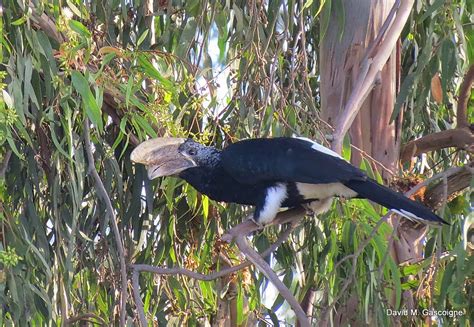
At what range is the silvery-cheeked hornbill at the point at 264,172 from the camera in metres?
2.18

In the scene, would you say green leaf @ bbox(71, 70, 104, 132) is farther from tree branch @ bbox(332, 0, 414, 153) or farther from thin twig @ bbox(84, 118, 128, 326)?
tree branch @ bbox(332, 0, 414, 153)

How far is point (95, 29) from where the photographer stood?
8.07ft

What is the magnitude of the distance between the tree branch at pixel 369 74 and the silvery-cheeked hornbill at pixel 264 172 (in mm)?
79

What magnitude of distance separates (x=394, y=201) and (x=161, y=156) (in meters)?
0.56

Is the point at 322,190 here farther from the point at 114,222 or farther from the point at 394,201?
the point at 114,222

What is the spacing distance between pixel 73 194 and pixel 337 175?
0.65 m

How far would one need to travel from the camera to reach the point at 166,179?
264 cm

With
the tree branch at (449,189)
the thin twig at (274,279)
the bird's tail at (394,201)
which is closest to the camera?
the thin twig at (274,279)

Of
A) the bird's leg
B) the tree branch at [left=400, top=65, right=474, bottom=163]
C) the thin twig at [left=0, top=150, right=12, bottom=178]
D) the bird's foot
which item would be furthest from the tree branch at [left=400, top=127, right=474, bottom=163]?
the thin twig at [left=0, top=150, right=12, bottom=178]

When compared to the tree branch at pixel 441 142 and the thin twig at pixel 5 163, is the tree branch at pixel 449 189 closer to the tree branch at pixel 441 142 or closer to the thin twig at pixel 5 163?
the tree branch at pixel 441 142

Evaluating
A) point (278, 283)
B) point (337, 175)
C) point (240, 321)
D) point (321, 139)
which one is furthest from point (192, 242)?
point (278, 283)

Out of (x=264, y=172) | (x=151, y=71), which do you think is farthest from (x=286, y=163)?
(x=151, y=71)

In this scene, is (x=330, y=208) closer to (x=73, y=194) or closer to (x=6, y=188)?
(x=73, y=194)

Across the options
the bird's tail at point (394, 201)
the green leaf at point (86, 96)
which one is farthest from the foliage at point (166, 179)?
the bird's tail at point (394, 201)
